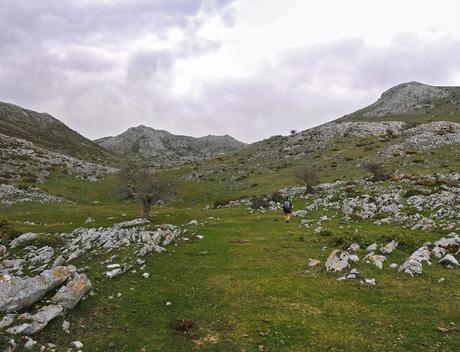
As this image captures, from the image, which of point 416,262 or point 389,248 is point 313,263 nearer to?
point 389,248

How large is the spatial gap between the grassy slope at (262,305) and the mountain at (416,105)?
10916cm

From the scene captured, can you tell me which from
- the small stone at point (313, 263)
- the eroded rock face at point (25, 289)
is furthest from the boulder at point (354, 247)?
the eroded rock face at point (25, 289)

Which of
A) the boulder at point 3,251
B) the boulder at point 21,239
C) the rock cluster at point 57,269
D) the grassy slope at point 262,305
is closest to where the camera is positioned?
the grassy slope at point 262,305

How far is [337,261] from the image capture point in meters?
22.9

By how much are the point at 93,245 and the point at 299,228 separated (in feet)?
57.3

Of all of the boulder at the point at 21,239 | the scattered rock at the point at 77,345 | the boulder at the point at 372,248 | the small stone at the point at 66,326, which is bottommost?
the boulder at the point at 372,248

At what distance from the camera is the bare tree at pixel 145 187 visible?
1706 inches

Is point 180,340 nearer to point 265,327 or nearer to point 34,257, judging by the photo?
point 265,327

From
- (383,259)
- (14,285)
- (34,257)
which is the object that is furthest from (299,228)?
(14,285)

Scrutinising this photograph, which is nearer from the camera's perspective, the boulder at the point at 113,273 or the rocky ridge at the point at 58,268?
the rocky ridge at the point at 58,268

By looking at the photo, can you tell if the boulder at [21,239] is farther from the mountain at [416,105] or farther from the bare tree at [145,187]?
the mountain at [416,105]

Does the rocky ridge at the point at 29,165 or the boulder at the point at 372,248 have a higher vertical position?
the rocky ridge at the point at 29,165

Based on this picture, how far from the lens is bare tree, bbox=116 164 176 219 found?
43.3 m

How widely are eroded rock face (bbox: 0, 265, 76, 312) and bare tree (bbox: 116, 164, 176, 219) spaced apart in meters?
24.5
